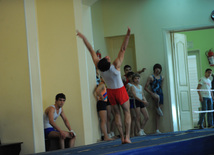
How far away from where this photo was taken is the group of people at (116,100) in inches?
168

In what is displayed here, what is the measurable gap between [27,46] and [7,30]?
430 millimetres

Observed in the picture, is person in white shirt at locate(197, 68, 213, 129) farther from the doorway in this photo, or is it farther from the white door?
the doorway

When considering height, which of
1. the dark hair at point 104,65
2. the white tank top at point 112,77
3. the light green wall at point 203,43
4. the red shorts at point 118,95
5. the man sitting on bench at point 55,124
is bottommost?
the man sitting on bench at point 55,124

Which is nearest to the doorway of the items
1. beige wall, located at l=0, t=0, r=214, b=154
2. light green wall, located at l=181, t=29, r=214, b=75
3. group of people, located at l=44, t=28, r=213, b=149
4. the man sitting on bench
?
light green wall, located at l=181, t=29, r=214, b=75

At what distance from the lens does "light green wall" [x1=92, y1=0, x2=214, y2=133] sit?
805cm

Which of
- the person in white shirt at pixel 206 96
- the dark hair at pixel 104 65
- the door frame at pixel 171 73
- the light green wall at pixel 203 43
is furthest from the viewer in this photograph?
the light green wall at pixel 203 43

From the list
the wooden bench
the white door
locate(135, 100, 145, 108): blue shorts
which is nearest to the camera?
the wooden bench

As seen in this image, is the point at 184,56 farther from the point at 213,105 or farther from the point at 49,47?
the point at 49,47

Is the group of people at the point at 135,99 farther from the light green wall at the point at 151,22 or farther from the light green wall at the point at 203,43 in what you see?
the light green wall at the point at 203,43

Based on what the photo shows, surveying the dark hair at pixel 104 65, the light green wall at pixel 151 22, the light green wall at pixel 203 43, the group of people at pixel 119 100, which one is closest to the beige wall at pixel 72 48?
the light green wall at pixel 151 22

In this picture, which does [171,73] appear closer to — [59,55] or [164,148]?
[59,55]

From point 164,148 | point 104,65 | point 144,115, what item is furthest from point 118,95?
point 144,115

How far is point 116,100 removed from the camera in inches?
173

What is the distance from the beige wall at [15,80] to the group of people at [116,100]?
49 cm
